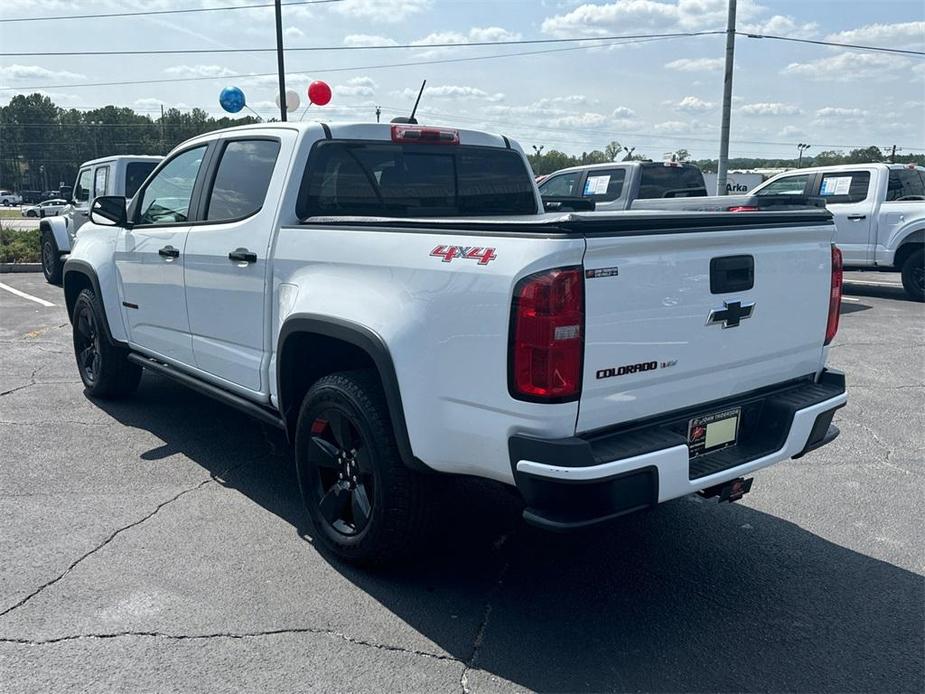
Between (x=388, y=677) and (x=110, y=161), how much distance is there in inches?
438

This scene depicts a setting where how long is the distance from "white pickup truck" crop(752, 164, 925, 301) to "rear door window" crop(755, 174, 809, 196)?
0.15 meters

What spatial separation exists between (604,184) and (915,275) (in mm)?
4828

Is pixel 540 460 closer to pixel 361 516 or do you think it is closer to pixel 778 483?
pixel 361 516

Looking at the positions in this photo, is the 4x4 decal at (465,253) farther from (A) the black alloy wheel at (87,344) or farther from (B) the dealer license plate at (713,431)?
(A) the black alloy wheel at (87,344)

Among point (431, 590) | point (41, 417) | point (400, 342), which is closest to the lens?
point (400, 342)

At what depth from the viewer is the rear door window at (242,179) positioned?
417 centimetres

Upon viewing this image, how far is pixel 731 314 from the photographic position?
123 inches

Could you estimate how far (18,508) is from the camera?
4188 mm

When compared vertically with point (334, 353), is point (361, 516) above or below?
below

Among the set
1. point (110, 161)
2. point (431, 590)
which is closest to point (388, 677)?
point (431, 590)

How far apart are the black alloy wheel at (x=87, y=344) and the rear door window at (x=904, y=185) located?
11.3 meters

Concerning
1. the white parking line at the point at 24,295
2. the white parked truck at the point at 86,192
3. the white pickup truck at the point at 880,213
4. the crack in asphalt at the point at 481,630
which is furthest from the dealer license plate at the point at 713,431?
the white parking line at the point at 24,295

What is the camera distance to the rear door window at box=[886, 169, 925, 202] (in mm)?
12133

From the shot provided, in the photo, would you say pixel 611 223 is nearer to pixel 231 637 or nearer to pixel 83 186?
pixel 231 637
